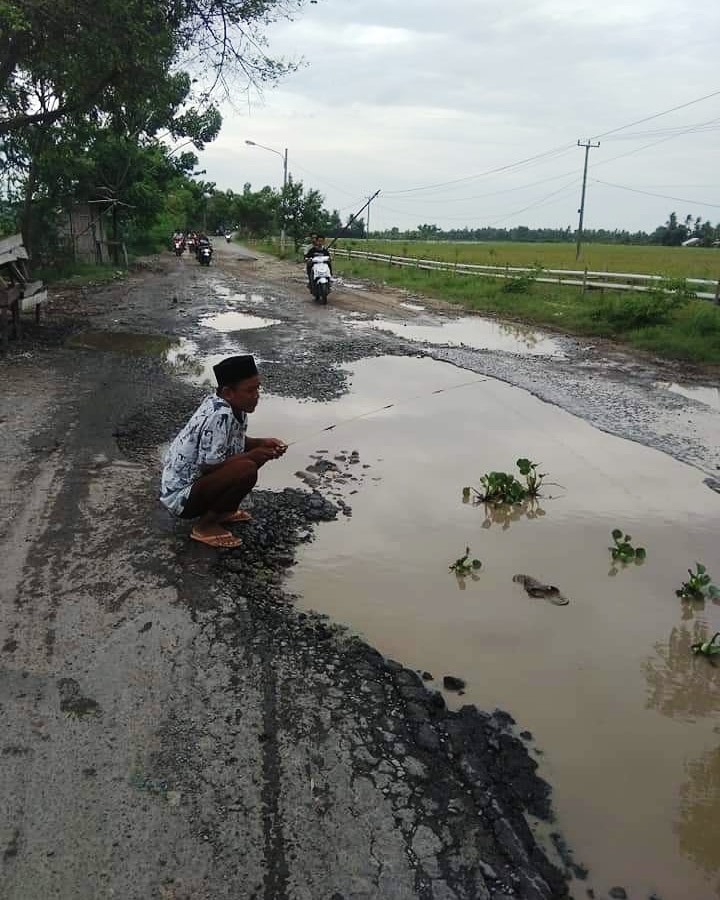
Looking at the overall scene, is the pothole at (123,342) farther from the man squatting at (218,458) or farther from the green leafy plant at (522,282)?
the green leafy plant at (522,282)

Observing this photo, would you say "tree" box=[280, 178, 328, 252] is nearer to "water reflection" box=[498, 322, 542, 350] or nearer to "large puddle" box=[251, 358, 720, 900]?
"water reflection" box=[498, 322, 542, 350]

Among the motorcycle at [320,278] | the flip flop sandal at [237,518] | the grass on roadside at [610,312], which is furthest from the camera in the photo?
the motorcycle at [320,278]

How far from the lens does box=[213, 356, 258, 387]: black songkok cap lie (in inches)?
150

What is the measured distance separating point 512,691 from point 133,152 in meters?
24.8

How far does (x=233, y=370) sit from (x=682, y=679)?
2.70m

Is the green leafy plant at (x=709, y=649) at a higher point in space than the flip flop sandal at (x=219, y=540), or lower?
lower

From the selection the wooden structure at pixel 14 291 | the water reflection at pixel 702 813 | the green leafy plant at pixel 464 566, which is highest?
the wooden structure at pixel 14 291

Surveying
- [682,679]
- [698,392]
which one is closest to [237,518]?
[682,679]

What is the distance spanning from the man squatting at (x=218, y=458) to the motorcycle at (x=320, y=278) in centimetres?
1271

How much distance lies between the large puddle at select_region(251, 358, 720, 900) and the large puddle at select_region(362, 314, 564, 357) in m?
4.79

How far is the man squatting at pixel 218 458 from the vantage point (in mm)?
3893

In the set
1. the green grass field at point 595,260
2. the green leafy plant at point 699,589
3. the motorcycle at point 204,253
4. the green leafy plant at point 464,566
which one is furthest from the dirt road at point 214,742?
the motorcycle at point 204,253

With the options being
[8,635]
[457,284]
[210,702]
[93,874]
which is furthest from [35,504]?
[457,284]

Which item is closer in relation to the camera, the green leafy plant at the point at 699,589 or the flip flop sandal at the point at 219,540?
the green leafy plant at the point at 699,589
